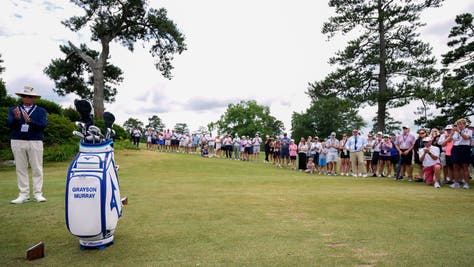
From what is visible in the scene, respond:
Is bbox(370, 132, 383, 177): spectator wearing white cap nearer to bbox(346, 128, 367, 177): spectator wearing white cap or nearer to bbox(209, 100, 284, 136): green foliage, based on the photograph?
bbox(346, 128, 367, 177): spectator wearing white cap

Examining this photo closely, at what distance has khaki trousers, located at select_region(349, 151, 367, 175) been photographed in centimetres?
1515

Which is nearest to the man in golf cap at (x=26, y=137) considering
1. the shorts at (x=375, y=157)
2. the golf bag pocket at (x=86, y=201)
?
the golf bag pocket at (x=86, y=201)

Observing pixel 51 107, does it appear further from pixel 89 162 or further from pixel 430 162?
pixel 430 162

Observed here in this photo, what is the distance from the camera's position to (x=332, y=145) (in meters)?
16.9

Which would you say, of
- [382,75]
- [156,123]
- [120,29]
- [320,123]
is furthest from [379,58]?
[156,123]

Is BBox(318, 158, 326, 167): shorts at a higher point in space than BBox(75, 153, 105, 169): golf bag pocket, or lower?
lower

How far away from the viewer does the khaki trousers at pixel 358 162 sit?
15.1 m

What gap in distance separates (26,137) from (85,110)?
3386 millimetres

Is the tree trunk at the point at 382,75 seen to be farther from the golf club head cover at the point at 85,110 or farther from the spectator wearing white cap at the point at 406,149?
the golf club head cover at the point at 85,110

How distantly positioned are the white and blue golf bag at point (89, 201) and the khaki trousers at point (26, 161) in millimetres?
3593

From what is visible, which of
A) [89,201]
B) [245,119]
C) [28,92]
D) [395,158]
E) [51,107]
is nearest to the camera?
[89,201]

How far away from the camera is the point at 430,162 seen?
1111 cm

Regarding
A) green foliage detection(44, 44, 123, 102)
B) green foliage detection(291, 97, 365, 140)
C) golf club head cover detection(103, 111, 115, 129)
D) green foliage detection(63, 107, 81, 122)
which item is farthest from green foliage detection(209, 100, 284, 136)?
golf club head cover detection(103, 111, 115, 129)

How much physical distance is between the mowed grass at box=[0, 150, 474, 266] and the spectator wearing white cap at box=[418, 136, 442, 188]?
3342mm
